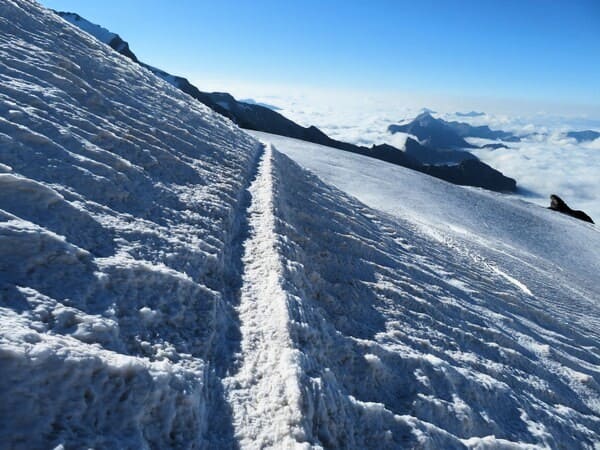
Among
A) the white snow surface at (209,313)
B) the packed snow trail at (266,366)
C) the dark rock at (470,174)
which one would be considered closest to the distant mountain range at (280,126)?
the dark rock at (470,174)

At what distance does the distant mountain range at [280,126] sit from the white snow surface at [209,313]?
7268 cm

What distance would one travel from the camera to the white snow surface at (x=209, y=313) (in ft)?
6.45

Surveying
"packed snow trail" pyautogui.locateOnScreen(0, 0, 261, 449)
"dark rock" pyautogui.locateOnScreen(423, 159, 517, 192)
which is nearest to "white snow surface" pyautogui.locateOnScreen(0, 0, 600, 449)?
"packed snow trail" pyautogui.locateOnScreen(0, 0, 261, 449)

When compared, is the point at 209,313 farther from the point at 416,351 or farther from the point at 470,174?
the point at 470,174

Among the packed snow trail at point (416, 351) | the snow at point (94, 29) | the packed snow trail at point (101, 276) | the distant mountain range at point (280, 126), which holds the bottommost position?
the packed snow trail at point (416, 351)

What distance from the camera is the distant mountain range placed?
8800 centimetres

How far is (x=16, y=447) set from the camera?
1.51 meters

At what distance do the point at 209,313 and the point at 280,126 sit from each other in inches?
4647

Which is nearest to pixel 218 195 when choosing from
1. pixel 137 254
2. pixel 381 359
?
pixel 137 254

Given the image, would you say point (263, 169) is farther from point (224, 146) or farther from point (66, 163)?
point (66, 163)

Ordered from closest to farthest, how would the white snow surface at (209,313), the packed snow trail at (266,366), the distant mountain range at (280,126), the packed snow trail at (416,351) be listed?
the white snow surface at (209,313) < the packed snow trail at (266,366) < the packed snow trail at (416,351) < the distant mountain range at (280,126)

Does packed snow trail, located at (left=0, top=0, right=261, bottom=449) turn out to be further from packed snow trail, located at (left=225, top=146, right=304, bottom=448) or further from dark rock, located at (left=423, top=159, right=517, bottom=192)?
dark rock, located at (left=423, top=159, right=517, bottom=192)

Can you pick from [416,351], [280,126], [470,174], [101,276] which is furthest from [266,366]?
[470,174]

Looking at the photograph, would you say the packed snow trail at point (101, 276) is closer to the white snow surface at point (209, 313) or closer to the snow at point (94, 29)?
the white snow surface at point (209, 313)
